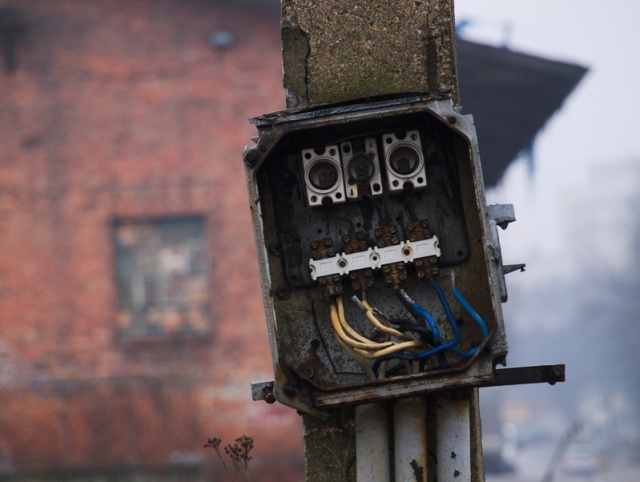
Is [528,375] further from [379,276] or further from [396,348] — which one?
[379,276]

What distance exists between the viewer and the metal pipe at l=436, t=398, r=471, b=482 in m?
2.93

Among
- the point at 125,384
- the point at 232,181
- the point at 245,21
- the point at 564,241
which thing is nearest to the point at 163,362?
the point at 125,384

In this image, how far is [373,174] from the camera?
3.02m

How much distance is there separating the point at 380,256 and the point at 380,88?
22.1 inches

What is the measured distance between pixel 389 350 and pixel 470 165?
0.56 metres

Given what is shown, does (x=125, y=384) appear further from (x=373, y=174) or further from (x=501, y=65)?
(x=373, y=174)

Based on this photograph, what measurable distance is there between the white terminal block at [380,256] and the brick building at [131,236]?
10.8 metres

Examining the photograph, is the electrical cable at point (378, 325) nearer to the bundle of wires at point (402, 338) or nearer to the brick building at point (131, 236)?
the bundle of wires at point (402, 338)

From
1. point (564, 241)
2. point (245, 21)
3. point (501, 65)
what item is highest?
point (245, 21)

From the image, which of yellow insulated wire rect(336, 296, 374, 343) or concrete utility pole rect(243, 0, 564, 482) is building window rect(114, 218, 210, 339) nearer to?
concrete utility pole rect(243, 0, 564, 482)

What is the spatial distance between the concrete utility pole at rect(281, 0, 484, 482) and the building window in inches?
432

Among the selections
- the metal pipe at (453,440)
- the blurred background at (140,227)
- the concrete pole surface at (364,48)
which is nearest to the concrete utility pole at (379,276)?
the metal pipe at (453,440)

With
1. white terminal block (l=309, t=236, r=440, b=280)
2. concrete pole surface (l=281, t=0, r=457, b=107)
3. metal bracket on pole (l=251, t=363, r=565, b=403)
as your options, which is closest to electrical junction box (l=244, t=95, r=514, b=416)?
white terminal block (l=309, t=236, r=440, b=280)

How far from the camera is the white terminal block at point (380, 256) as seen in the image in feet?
9.77
